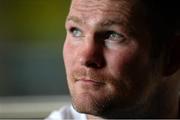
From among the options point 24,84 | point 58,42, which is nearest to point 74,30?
point 58,42

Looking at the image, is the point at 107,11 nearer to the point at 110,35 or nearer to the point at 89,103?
the point at 110,35

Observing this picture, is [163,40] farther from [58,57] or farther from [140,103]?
[58,57]

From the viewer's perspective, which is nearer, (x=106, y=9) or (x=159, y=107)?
(x=106, y=9)

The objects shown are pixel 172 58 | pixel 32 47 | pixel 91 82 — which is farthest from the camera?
pixel 32 47

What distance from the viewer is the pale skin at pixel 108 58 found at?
107 centimetres

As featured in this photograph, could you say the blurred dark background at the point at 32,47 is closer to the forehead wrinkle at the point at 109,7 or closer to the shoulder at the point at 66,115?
the shoulder at the point at 66,115

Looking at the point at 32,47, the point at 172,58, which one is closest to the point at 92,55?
the point at 172,58

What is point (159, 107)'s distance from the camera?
1249 mm

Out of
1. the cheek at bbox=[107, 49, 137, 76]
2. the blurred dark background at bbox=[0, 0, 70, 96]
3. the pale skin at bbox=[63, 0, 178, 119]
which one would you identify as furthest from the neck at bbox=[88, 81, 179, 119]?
the blurred dark background at bbox=[0, 0, 70, 96]

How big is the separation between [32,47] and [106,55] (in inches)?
32.8

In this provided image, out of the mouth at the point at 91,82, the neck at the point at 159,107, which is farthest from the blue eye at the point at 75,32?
the neck at the point at 159,107

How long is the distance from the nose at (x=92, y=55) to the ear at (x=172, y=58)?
0.23 metres

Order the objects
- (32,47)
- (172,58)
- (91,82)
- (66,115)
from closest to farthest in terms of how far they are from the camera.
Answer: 1. (91,82)
2. (172,58)
3. (66,115)
4. (32,47)

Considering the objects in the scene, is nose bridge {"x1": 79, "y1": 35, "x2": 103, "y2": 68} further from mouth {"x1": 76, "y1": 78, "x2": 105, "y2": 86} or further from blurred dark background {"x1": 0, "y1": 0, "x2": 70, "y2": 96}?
blurred dark background {"x1": 0, "y1": 0, "x2": 70, "y2": 96}
